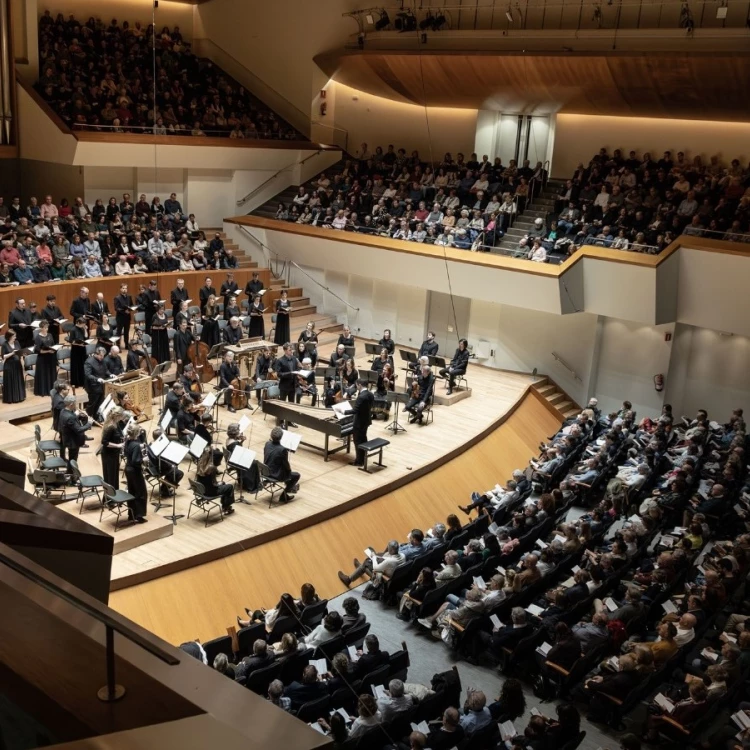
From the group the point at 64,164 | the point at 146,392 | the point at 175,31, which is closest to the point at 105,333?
the point at 146,392

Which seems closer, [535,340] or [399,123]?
[535,340]

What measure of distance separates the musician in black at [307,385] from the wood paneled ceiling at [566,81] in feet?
26.7

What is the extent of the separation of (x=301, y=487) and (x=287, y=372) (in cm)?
293

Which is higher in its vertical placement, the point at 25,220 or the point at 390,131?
the point at 390,131

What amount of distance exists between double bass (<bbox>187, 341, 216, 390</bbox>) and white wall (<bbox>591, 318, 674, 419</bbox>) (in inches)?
315

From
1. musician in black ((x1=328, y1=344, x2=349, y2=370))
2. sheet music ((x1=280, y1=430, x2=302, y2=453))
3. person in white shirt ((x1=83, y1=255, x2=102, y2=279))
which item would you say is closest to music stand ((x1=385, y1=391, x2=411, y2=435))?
musician in black ((x1=328, y1=344, x2=349, y2=370))

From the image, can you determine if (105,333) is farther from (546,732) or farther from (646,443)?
(546,732)

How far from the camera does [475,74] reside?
1944 cm

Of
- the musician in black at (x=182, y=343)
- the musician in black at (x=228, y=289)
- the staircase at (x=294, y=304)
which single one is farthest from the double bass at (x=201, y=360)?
the staircase at (x=294, y=304)

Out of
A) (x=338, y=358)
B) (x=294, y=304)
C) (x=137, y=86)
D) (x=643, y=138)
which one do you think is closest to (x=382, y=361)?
(x=338, y=358)

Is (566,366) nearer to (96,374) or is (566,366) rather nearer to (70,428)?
(96,374)

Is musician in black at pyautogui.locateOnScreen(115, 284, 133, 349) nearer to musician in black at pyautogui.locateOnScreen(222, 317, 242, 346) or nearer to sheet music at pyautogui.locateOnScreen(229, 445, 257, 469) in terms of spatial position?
musician in black at pyautogui.locateOnScreen(222, 317, 242, 346)

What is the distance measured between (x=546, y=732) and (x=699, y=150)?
50.2 ft

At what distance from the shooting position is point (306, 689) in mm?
7320
